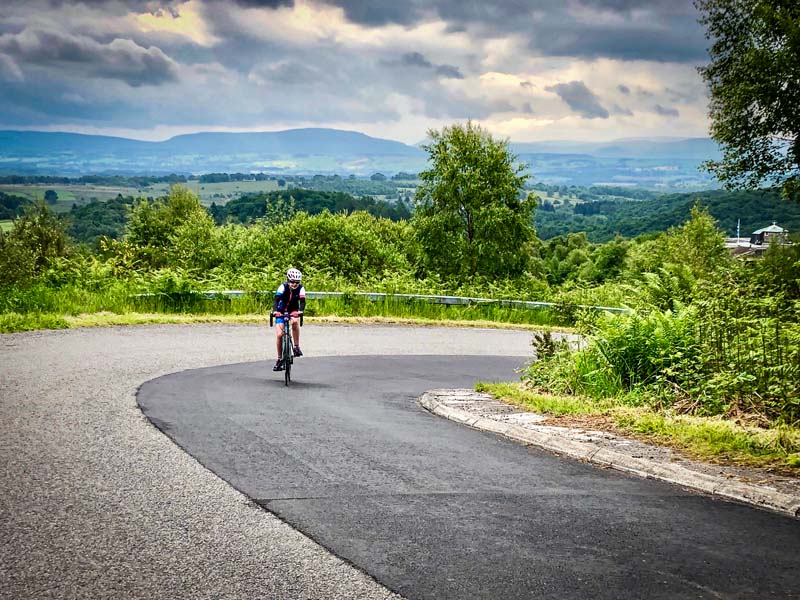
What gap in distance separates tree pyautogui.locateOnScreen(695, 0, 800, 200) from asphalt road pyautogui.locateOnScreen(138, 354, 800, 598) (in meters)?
27.9

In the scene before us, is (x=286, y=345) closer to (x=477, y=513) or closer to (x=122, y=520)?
(x=122, y=520)

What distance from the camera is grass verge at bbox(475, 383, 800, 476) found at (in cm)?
704

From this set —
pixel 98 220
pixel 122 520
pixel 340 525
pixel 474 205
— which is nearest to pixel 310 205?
pixel 98 220

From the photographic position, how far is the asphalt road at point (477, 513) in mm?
4547

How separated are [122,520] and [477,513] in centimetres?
248

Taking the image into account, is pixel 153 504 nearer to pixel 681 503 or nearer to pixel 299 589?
pixel 299 589

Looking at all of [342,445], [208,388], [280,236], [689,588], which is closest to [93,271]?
[280,236]

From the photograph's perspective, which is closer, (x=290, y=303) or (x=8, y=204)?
(x=290, y=303)

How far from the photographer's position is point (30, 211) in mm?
89875

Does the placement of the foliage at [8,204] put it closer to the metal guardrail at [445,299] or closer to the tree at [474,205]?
the tree at [474,205]

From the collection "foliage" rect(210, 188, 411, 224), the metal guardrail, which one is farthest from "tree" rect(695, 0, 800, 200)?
"foliage" rect(210, 188, 411, 224)

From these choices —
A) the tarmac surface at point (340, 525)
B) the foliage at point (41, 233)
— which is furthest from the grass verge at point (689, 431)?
the foliage at point (41, 233)

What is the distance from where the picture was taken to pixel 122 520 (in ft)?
18.2

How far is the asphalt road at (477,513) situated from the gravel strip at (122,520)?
28 cm
